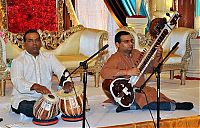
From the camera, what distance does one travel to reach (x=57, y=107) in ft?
13.5

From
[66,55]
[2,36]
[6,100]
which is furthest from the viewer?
[66,55]

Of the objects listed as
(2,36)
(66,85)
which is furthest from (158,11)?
(66,85)

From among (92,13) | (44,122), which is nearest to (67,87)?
(44,122)

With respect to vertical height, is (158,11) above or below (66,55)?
above

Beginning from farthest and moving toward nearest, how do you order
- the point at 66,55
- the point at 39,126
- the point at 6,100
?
the point at 66,55 → the point at 6,100 → the point at 39,126

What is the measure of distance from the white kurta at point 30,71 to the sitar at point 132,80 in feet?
1.63

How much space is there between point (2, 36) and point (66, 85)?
209cm

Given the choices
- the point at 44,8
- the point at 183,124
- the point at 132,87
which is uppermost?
the point at 44,8

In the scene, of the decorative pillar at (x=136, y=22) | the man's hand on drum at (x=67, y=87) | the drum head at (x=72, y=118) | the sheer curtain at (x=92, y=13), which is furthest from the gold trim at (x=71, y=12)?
the drum head at (x=72, y=118)

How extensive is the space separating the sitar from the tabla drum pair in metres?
0.39

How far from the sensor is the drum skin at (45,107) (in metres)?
4.02

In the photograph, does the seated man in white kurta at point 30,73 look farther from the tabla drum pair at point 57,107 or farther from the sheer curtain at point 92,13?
the sheer curtain at point 92,13

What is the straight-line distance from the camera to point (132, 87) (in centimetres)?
445

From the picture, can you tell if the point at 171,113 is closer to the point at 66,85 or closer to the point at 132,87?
the point at 132,87
